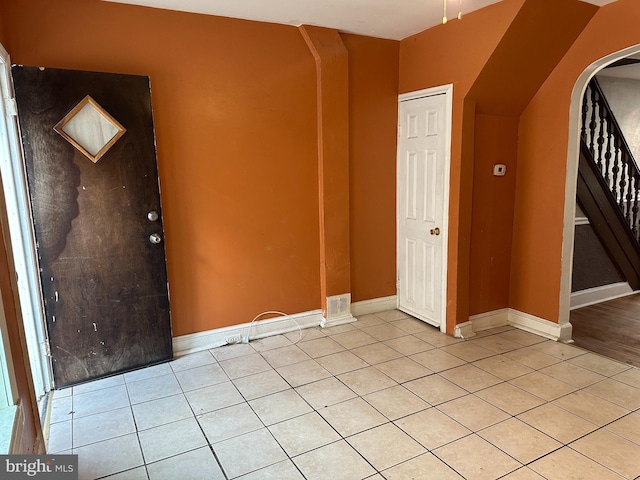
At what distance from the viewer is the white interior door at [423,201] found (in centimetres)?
353

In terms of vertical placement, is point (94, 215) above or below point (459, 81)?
below

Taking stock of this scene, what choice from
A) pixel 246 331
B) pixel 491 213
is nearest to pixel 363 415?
pixel 246 331

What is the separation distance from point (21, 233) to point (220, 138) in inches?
58.6

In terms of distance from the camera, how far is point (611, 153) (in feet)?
14.9

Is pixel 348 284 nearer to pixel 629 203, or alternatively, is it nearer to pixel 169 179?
pixel 169 179

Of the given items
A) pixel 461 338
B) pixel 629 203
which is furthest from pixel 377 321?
pixel 629 203

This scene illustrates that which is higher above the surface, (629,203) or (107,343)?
(629,203)

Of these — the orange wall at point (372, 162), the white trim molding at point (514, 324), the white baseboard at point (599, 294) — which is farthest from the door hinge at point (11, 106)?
the white baseboard at point (599, 294)

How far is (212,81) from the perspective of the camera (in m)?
3.20

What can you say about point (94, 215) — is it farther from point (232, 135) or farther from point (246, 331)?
point (246, 331)

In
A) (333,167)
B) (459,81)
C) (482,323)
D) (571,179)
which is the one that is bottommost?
(482,323)

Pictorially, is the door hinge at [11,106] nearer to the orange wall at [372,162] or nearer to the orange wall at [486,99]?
the orange wall at [372,162]

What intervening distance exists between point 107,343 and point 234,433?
48.9 inches

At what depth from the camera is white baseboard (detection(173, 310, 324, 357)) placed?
10.9 feet
